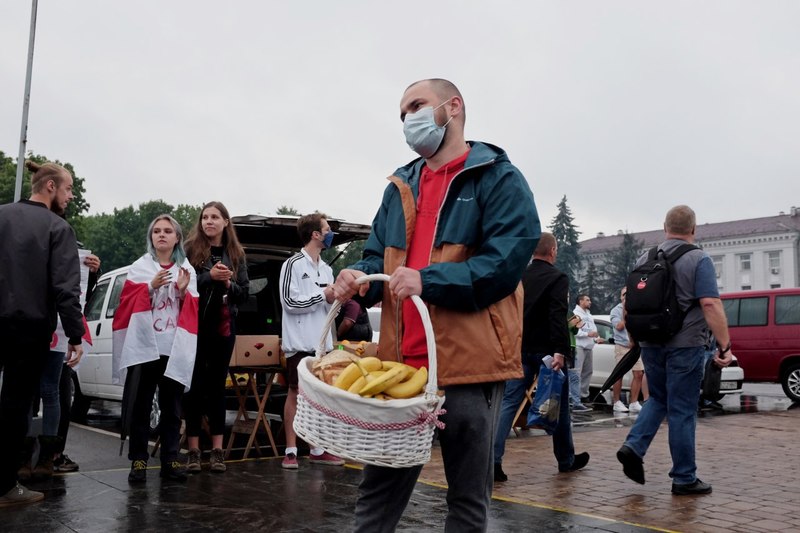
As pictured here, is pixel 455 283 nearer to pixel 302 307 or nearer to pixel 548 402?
pixel 548 402

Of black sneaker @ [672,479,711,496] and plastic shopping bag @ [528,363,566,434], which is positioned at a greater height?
plastic shopping bag @ [528,363,566,434]

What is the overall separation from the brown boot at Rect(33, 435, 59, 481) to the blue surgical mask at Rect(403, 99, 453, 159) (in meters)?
4.47

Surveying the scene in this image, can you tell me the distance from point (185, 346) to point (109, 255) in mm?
85363

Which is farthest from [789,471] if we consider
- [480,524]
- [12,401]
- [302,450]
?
[12,401]

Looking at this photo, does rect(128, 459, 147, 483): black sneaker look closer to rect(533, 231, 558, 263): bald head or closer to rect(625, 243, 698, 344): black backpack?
rect(533, 231, 558, 263): bald head

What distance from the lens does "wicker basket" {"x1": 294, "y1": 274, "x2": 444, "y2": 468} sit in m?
2.65

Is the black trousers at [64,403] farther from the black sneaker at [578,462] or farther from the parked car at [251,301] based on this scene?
the black sneaker at [578,462]

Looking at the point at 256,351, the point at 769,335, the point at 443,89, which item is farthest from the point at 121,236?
the point at 443,89

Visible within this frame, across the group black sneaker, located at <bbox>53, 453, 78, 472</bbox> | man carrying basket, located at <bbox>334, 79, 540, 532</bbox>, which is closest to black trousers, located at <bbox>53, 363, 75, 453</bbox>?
black sneaker, located at <bbox>53, 453, 78, 472</bbox>

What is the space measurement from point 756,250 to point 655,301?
99546mm

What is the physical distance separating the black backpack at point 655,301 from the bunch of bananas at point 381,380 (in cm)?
372

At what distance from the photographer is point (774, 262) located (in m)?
95.5

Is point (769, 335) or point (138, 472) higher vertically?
point (769, 335)

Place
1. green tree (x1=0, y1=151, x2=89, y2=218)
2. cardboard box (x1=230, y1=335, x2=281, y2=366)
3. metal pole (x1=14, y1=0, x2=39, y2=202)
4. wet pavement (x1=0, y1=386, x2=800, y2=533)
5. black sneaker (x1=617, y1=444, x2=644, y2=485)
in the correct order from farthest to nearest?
1. green tree (x1=0, y1=151, x2=89, y2=218)
2. metal pole (x1=14, y1=0, x2=39, y2=202)
3. cardboard box (x1=230, y1=335, x2=281, y2=366)
4. black sneaker (x1=617, y1=444, x2=644, y2=485)
5. wet pavement (x1=0, y1=386, x2=800, y2=533)
